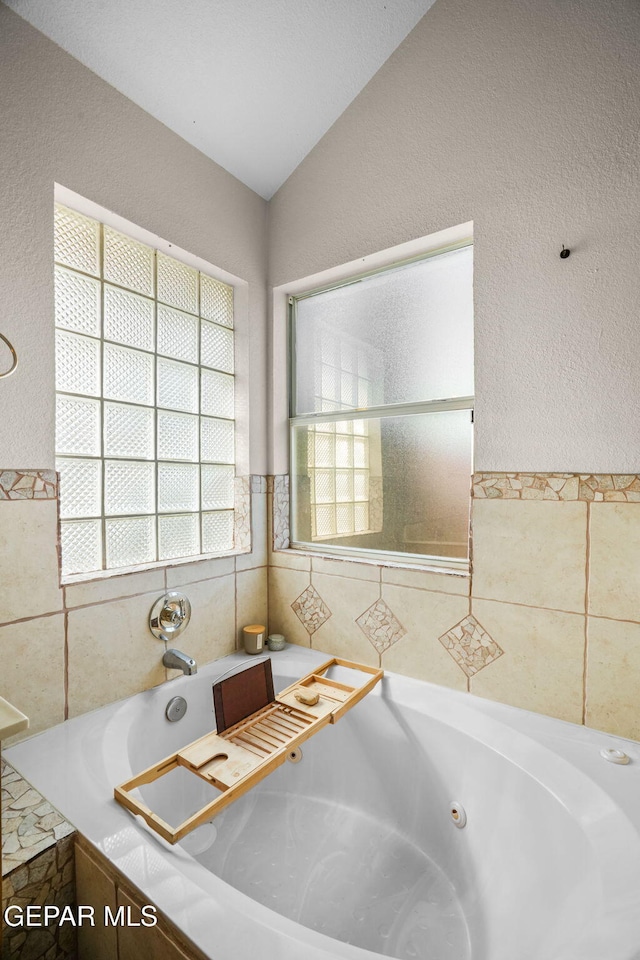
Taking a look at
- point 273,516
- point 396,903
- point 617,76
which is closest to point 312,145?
point 617,76

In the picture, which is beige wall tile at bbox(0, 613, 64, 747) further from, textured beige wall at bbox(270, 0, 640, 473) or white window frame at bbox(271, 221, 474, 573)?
textured beige wall at bbox(270, 0, 640, 473)

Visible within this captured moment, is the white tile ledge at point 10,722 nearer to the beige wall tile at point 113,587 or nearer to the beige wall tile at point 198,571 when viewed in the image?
the beige wall tile at point 113,587

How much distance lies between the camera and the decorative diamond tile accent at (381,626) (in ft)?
5.66

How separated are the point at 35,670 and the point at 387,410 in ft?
4.56

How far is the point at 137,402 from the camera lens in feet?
5.59

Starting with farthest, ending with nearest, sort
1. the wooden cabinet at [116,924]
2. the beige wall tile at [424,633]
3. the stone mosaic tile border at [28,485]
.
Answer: the beige wall tile at [424,633] → the stone mosaic tile border at [28,485] → the wooden cabinet at [116,924]

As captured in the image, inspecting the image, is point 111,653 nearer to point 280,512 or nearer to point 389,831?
point 280,512

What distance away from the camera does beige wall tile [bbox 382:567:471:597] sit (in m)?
1.58

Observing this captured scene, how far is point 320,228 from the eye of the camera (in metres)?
1.91

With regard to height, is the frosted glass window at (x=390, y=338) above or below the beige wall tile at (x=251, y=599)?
above

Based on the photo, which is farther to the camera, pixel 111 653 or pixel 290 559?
pixel 290 559

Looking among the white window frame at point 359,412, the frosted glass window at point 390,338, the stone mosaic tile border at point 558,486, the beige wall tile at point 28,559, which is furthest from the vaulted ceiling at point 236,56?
the stone mosaic tile border at point 558,486

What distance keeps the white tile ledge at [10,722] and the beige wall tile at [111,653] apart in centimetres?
53

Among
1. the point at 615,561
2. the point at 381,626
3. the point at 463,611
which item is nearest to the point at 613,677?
the point at 615,561
